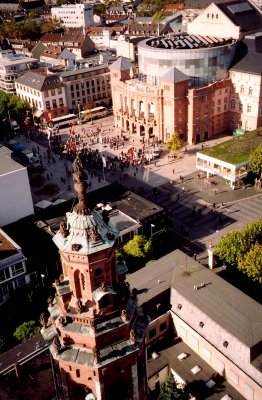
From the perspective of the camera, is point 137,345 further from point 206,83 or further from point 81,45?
point 81,45

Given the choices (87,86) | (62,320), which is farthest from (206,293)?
(87,86)

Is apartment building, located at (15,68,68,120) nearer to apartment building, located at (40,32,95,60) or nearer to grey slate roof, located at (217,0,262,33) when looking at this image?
apartment building, located at (40,32,95,60)

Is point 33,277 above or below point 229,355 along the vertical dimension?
below

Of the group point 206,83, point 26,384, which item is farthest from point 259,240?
point 206,83

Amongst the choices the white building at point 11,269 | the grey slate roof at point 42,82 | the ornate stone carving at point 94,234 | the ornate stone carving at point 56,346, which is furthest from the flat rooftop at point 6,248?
the grey slate roof at point 42,82

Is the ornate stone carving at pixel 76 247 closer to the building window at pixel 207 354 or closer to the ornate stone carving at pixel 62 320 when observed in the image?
the ornate stone carving at pixel 62 320

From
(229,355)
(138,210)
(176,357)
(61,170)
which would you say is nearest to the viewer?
(229,355)
